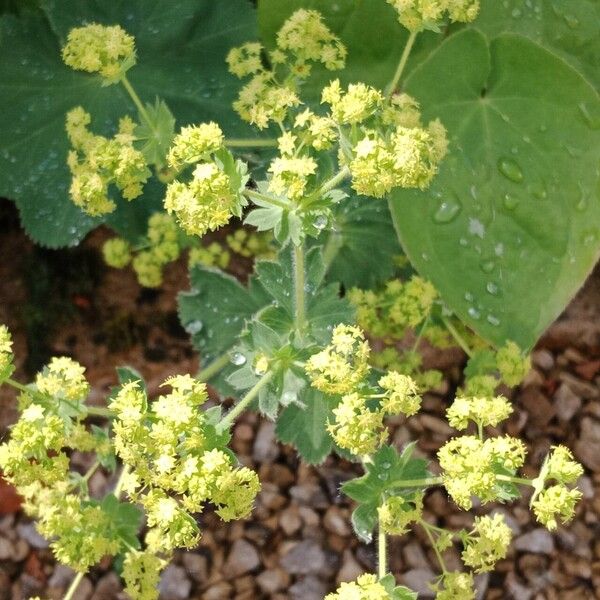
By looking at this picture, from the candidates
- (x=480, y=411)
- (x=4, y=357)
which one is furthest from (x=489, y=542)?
(x=4, y=357)

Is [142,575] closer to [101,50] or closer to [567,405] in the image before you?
[101,50]

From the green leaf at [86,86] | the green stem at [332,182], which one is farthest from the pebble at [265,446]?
the green stem at [332,182]

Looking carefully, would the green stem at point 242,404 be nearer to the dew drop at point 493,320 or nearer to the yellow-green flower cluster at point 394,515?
the yellow-green flower cluster at point 394,515

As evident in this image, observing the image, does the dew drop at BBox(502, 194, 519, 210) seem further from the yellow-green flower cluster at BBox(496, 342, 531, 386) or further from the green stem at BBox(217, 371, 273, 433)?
the green stem at BBox(217, 371, 273, 433)

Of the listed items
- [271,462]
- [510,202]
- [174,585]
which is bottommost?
[174,585]

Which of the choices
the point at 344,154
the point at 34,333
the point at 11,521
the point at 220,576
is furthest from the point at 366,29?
the point at 11,521
